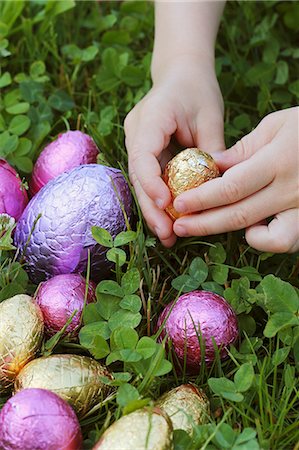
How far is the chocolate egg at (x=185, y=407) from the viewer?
1.13 meters

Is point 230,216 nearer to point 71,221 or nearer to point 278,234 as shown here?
point 278,234

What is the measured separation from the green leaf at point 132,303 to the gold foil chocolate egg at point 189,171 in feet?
0.68

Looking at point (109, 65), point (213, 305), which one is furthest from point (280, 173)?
point (109, 65)

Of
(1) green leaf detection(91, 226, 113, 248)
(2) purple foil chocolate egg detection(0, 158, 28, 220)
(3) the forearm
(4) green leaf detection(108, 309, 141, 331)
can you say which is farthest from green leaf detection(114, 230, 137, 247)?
(3) the forearm

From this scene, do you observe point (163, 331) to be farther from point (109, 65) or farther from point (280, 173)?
point (109, 65)

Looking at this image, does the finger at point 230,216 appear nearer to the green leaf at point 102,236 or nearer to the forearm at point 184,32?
the green leaf at point 102,236

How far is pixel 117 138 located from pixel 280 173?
487 millimetres

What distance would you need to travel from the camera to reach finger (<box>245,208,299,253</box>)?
1.39 metres

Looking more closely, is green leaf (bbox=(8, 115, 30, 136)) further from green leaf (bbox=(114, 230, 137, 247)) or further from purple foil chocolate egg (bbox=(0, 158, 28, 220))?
green leaf (bbox=(114, 230, 137, 247))

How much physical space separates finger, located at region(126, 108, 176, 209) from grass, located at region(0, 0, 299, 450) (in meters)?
0.07

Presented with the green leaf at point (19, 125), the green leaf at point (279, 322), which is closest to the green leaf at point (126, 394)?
the green leaf at point (279, 322)

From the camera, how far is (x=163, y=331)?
4.26 ft

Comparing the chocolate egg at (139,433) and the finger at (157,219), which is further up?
the finger at (157,219)

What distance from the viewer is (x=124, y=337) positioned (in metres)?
1.24
